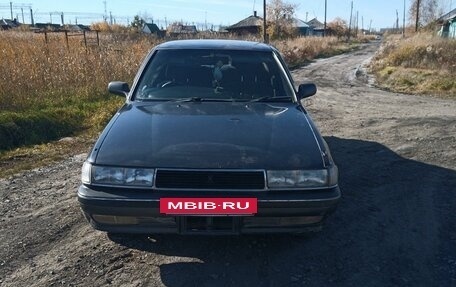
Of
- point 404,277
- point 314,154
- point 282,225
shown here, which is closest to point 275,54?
point 314,154

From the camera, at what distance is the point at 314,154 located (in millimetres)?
3139

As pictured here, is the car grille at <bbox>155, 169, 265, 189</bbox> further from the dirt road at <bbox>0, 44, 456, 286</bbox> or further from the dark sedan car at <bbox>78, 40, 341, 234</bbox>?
the dirt road at <bbox>0, 44, 456, 286</bbox>

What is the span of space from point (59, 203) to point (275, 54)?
2.77m

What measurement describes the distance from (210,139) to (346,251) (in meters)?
1.39

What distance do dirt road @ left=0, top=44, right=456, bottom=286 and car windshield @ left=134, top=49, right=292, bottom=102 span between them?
4.46 ft

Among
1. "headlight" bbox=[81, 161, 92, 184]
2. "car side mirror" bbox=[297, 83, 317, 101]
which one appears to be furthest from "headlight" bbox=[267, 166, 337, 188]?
"car side mirror" bbox=[297, 83, 317, 101]

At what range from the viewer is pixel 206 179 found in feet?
9.63

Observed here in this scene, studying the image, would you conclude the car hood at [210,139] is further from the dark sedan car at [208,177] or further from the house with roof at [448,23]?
the house with roof at [448,23]

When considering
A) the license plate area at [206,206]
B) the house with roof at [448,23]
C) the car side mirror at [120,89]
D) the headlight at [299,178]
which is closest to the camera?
the license plate area at [206,206]

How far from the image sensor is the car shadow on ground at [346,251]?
3.05 meters

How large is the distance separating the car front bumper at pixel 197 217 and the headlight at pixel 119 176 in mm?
54

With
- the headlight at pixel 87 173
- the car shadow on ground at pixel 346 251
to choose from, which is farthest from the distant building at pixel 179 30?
the headlight at pixel 87 173

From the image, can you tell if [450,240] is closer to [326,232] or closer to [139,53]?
[326,232]

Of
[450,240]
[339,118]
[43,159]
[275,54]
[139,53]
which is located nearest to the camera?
[450,240]
